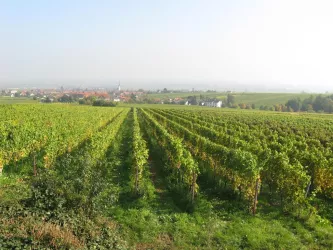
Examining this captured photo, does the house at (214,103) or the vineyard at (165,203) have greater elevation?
the house at (214,103)

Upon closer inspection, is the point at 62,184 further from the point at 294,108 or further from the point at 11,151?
the point at 294,108

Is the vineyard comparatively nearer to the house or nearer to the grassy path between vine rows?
the grassy path between vine rows

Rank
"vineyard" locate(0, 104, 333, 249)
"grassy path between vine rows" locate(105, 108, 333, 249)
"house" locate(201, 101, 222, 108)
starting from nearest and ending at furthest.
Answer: "vineyard" locate(0, 104, 333, 249)
"grassy path between vine rows" locate(105, 108, 333, 249)
"house" locate(201, 101, 222, 108)

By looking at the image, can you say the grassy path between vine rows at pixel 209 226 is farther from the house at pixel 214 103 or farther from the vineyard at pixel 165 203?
the house at pixel 214 103

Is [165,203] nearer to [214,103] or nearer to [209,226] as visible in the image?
[209,226]

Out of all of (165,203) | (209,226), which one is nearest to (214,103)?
(165,203)

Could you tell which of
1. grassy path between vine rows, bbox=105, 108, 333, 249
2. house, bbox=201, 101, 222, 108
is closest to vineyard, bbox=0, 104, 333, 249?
grassy path between vine rows, bbox=105, 108, 333, 249

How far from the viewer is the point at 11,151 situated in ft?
59.6

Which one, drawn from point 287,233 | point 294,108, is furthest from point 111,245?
point 294,108

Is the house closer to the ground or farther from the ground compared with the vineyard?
farther from the ground

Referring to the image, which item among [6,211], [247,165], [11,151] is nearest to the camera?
[6,211]

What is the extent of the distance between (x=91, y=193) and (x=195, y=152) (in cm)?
1437

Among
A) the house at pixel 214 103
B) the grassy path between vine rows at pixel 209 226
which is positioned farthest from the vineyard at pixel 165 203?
the house at pixel 214 103

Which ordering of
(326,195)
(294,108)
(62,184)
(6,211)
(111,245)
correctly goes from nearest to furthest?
(111,245) < (6,211) < (62,184) < (326,195) < (294,108)
